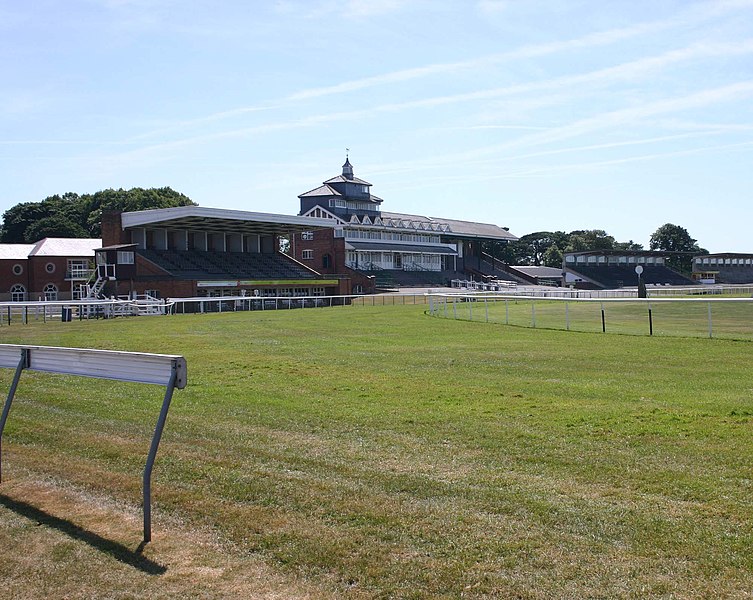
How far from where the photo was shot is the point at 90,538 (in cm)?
537

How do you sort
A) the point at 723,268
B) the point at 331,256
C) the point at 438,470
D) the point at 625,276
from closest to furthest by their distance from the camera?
the point at 438,470 → the point at 331,256 → the point at 625,276 → the point at 723,268

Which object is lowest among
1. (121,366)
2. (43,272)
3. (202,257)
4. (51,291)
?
(121,366)

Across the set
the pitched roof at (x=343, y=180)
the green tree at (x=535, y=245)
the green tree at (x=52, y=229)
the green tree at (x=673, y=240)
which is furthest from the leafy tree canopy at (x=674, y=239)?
the green tree at (x=52, y=229)

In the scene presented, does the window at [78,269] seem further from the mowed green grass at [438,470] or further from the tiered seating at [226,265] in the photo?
the mowed green grass at [438,470]

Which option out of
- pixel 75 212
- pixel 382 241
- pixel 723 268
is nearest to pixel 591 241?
pixel 723 268

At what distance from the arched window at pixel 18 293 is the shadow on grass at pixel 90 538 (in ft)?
220

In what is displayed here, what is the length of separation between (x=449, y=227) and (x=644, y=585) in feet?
307

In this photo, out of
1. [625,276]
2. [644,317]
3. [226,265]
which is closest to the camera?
[644,317]

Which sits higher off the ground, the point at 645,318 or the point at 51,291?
the point at 51,291

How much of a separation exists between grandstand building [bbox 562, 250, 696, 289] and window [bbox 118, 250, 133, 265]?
178ft

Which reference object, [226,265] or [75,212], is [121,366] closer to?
[226,265]

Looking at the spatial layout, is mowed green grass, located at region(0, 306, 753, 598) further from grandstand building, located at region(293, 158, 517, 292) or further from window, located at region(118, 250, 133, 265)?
grandstand building, located at region(293, 158, 517, 292)

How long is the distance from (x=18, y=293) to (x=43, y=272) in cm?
276

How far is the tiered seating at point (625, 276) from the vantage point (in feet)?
308
